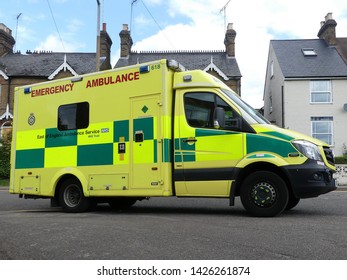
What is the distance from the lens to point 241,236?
5.58m

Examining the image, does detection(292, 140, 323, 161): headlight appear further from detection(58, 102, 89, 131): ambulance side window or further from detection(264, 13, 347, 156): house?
detection(264, 13, 347, 156): house

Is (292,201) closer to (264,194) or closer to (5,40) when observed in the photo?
(264,194)

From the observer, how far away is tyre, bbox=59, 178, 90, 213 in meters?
9.27

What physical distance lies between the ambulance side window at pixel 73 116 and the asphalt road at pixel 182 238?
8.55 ft

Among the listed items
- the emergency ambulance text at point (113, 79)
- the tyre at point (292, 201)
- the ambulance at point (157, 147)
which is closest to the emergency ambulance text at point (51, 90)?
the ambulance at point (157, 147)

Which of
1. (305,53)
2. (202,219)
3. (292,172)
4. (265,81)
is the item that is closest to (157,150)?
(202,219)

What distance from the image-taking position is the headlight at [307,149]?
23.7 ft

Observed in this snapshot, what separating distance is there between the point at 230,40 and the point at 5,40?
737 inches

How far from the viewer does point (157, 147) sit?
8.15 metres

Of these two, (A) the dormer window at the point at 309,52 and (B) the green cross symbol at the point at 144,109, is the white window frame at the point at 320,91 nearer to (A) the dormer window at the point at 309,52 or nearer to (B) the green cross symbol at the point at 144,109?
(A) the dormer window at the point at 309,52

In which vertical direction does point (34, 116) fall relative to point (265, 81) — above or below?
below

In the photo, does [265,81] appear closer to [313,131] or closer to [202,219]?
[313,131]

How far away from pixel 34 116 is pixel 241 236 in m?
→ 6.52

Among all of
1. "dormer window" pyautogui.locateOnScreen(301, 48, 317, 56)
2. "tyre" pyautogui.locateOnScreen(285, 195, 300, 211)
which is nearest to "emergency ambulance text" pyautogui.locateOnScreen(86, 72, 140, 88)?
"tyre" pyautogui.locateOnScreen(285, 195, 300, 211)
